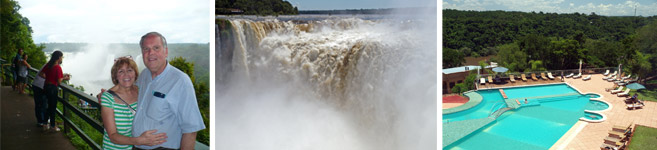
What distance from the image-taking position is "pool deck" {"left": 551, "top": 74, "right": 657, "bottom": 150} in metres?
4.37

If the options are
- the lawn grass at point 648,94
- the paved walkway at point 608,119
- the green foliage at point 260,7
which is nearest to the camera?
the green foliage at point 260,7

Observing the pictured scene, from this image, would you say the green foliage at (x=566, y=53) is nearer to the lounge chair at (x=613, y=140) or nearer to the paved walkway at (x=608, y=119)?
the paved walkway at (x=608, y=119)

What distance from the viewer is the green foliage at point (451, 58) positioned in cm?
470

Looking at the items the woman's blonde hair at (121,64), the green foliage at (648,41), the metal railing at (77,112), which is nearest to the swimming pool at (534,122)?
the green foliage at (648,41)

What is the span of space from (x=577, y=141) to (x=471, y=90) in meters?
1.15

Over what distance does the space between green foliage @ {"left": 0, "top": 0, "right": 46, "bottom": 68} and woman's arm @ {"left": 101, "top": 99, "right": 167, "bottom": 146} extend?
771mm

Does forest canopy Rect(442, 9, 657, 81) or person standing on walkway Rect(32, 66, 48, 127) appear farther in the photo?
forest canopy Rect(442, 9, 657, 81)

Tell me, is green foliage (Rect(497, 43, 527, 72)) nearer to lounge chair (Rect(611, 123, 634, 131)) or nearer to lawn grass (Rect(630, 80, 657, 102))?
lounge chair (Rect(611, 123, 634, 131))

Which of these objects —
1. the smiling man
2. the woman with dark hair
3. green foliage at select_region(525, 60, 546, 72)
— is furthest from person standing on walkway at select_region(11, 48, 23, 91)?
green foliage at select_region(525, 60, 546, 72)

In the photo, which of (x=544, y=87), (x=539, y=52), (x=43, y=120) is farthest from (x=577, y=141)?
(x=43, y=120)

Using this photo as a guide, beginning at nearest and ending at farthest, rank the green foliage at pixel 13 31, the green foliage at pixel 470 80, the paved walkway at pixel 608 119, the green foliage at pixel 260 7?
the green foliage at pixel 13 31 → the green foliage at pixel 260 7 → the paved walkway at pixel 608 119 → the green foliage at pixel 470 80

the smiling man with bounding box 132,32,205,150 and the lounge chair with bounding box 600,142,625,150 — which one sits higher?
the smiling man with bounding box 132,32,205,150

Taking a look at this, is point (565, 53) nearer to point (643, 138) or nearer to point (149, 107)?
point (643, 138)

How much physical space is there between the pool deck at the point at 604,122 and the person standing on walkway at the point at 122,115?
→ 3.88 meters
